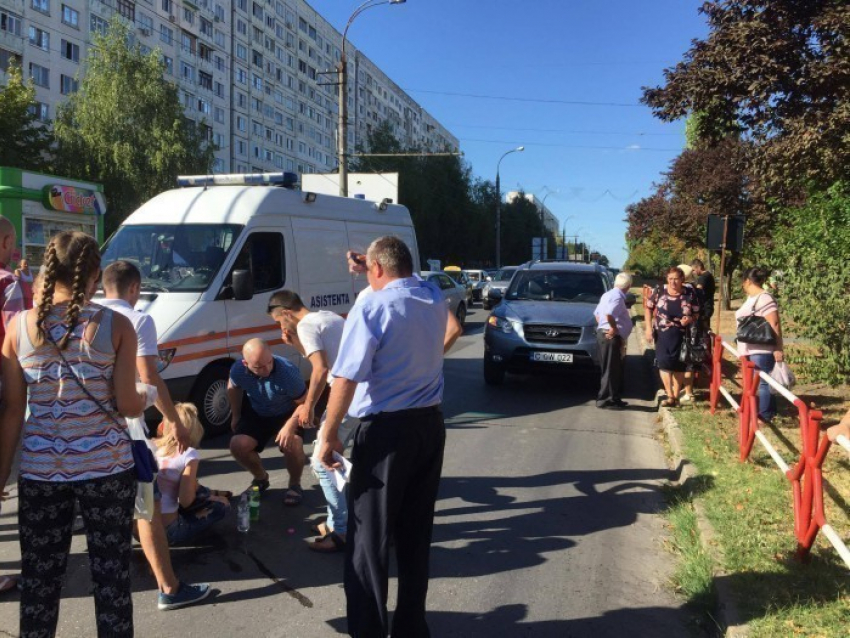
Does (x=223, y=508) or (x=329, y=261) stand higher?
(x=329, y=261)

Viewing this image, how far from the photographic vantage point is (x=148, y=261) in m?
7.52

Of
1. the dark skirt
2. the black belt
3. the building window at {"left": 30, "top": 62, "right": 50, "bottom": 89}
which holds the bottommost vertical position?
the dark skirt

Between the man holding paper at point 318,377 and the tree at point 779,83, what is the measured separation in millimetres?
5247

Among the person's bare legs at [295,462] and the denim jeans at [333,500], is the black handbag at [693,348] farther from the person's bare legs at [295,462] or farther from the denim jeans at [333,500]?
the denim jeans at [333,500]

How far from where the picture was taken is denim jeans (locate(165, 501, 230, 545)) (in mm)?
4328

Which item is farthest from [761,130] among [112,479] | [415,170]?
[415,170]

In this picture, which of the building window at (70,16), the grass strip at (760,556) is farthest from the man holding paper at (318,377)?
the building window at (70,16)

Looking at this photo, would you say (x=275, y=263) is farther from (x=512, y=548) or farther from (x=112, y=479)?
(x=112, y=479)

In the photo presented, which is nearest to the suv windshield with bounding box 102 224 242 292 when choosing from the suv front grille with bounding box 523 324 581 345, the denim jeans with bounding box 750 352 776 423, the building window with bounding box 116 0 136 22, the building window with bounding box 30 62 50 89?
the suv front grille with bounding box 523 324 581 345

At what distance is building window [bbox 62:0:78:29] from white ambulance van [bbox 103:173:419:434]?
43373 millimetres

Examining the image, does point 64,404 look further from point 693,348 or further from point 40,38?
point 40,38

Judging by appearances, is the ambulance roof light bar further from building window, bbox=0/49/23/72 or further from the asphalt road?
building window, bbox=0/49/23/72

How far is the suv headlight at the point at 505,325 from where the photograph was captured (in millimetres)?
9836

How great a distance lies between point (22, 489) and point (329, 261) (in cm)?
630
